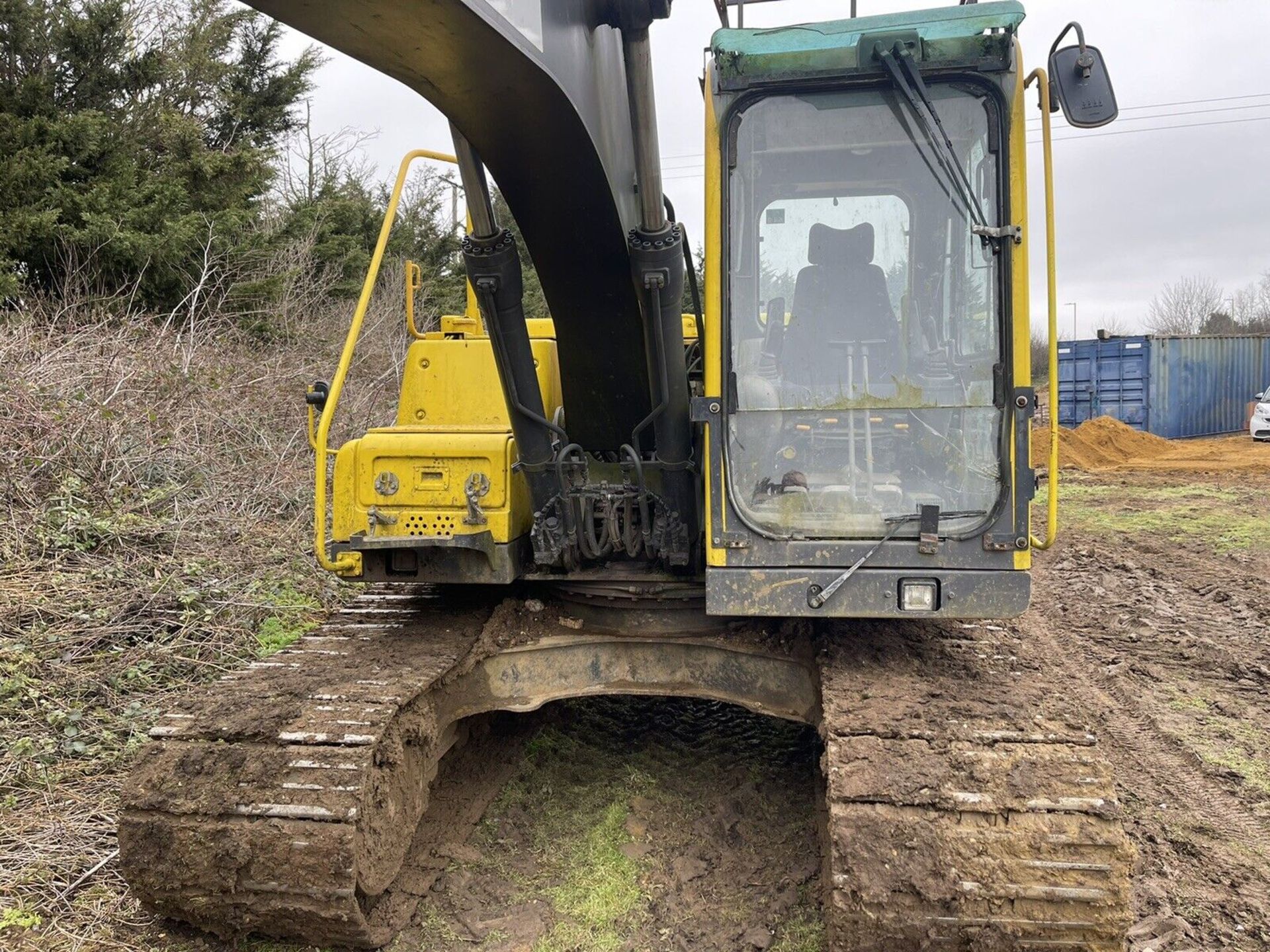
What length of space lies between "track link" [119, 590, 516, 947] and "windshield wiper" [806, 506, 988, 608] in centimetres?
136

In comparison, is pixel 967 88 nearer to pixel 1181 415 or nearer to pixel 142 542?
pixel 142 542

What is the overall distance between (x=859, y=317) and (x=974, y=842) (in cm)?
167

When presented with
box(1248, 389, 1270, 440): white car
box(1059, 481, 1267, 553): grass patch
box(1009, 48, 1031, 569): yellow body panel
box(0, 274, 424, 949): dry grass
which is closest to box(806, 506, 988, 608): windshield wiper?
box(1009, 48, 1031, 569): yellow body panel

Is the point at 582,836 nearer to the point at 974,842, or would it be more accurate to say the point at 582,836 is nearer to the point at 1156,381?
the point at 974,842

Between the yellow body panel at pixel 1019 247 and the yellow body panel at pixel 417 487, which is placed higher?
the yellow body panel at pixel 1019 247

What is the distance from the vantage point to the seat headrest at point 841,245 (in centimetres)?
343

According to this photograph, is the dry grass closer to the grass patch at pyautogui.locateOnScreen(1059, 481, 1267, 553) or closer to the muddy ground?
the muddy ground

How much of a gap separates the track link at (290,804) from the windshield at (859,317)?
55.7 inches

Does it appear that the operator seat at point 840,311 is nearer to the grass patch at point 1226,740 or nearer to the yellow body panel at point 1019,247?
the yellow body panel at point 1019,247

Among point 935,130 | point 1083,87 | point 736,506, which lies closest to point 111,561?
point 736,506

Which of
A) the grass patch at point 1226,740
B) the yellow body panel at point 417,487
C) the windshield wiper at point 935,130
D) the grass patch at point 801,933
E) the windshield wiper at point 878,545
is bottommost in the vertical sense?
the grass patch at point 1226,740

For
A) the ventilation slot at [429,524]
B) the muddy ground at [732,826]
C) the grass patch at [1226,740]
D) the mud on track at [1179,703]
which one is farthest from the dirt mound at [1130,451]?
the ventilation slot at [429,524]

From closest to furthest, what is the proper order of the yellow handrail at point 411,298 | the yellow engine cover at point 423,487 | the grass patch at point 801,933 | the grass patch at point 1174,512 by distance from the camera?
the grass patch at point 801,933 → the yellow engine cover at point 423,487 → the yellow handrail at point 411,298 → the grass patch at point 1174,512

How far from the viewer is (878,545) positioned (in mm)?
3377
